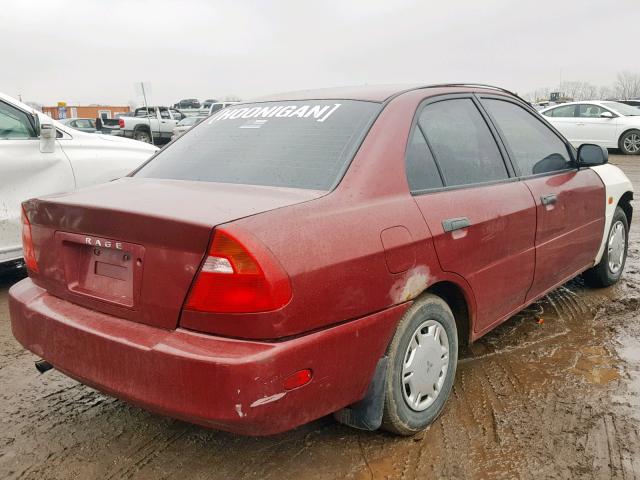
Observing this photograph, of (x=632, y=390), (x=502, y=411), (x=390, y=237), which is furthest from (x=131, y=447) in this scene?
(x=632, y=390)

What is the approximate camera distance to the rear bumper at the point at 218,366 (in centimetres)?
199

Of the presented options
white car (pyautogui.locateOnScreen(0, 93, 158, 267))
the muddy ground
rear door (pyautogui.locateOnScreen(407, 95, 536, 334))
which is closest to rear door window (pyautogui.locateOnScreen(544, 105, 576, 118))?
white car (pyautogui.locateOnScreen(0, 93, 158, 267))

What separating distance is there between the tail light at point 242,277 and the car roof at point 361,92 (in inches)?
48.0

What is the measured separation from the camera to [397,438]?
8.79 feet

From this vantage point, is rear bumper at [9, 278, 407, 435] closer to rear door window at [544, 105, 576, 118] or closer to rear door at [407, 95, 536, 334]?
rear door at [407, 95, 536, 334]

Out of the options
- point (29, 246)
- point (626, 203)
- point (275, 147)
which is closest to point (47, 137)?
point (29, 246)

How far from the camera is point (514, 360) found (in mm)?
3531

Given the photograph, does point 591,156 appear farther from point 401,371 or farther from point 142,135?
point 142,135

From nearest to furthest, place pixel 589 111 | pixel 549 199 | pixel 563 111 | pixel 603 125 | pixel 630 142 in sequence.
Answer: pixel 549 199 → pixel 630 142 → pixel 603 125 → pixel 589 111 → pixel 563 111

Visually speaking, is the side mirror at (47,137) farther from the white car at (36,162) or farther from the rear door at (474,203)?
the rear door at (474,203)

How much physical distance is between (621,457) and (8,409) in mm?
2871

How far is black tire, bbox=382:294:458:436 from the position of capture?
2.48 metres

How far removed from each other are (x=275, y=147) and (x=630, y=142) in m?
15.6

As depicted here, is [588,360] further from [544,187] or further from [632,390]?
[544,187]
